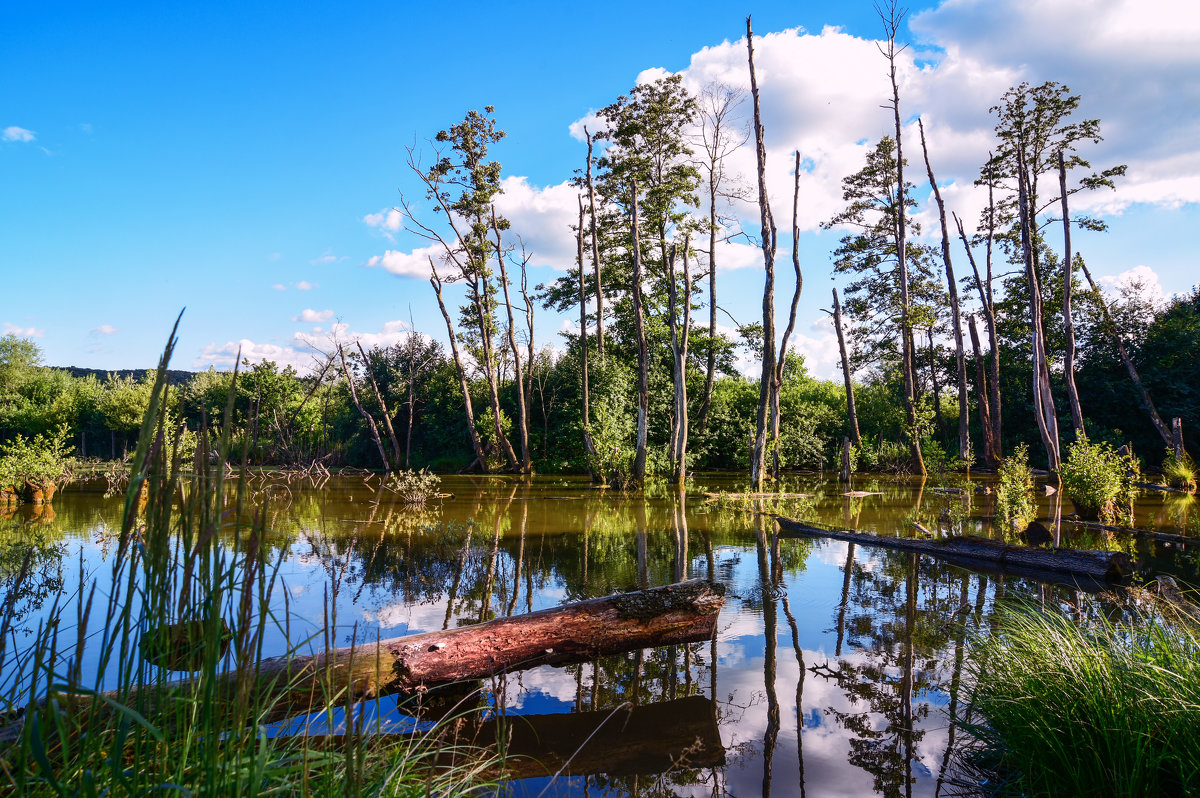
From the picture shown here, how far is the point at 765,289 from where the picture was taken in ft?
57.9

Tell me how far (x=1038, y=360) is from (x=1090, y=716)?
66.7ft

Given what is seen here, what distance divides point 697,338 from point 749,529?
13.5 metres

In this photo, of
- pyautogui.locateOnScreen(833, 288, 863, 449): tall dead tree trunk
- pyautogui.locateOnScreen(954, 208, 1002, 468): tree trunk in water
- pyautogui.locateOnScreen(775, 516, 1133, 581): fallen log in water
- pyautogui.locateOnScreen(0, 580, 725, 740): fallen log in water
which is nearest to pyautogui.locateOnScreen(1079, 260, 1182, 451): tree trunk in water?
pyautogui.locateOnScreen(954, 208, 1002, 468): tree trunk in water

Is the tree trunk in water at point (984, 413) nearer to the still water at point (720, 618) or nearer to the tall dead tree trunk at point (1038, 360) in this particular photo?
Result: the tall dead tree trunk at point (1038, 360)

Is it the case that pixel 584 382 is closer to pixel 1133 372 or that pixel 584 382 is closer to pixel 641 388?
pixel 641 388

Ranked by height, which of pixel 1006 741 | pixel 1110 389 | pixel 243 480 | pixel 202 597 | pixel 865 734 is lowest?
pixel 865 734

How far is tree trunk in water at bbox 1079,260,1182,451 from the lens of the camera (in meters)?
20.5

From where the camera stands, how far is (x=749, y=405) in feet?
85.7

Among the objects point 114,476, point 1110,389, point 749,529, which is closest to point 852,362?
point 1110,389

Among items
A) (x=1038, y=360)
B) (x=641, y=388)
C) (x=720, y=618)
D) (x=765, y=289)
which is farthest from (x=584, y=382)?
(x=720, y=618)

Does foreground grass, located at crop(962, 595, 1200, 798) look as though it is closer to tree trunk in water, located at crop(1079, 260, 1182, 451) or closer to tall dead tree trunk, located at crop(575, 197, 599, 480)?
tall dead tree trunk, located at crop(575, 197, 599, 480)

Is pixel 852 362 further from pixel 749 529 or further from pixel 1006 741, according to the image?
pixel 1006 741

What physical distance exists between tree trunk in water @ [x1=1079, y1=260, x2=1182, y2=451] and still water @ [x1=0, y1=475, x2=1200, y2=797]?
8146 millimetres

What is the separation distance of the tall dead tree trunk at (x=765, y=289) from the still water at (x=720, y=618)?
11.9 feet
